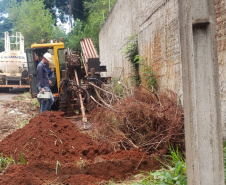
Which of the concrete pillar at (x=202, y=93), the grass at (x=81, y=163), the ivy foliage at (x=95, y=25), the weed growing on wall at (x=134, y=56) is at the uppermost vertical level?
the ivy foliage at (x=95, y=25)

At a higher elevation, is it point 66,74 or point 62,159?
point 66,74

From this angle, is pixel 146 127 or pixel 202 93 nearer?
pixel 202 93

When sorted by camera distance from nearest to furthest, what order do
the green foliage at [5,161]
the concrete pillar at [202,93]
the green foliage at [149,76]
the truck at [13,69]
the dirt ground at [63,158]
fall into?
the concrete pillar at [202,93], the dirt ground at [63,158], the green foliage at [5,161], the green foliage at [149,76], the truck at [13,69]

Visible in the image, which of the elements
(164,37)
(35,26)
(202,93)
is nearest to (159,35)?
(164,37)

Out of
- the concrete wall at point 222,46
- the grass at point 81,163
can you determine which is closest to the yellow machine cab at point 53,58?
the grass at point 81,163

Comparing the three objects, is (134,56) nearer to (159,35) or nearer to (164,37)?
(159,35)

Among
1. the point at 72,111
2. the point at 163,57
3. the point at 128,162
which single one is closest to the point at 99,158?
the point at 128,162

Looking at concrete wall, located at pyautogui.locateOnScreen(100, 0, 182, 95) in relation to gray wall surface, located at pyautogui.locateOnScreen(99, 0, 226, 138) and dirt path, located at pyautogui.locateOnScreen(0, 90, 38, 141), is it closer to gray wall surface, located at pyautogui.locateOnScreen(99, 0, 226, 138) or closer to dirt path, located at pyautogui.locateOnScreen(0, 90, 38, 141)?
gray wall surface, located at pyautogui.locateOnScreen(99, 0, 226, 138)

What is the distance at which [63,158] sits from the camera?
5070mm

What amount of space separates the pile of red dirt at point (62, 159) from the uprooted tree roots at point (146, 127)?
0.24 m

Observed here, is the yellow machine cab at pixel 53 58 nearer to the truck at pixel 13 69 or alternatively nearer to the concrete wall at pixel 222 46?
the concrete wall at pixel 222 46

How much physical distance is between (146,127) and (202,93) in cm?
288

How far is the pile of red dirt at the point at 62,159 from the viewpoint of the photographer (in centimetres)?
431

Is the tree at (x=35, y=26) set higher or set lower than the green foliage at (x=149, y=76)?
higher
